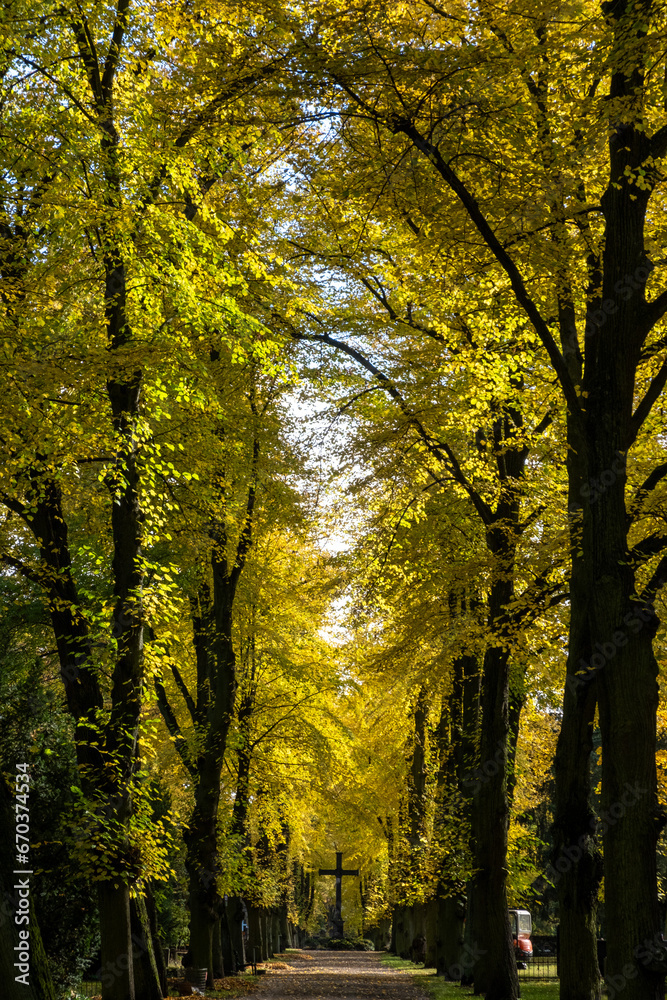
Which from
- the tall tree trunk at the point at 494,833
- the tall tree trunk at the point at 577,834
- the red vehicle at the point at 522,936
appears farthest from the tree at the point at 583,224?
the red vehicle at the point at 522,936

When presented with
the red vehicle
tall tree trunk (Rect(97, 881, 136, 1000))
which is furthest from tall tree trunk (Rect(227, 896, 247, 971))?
tall tree trunk (Rect(97, 881, 136, 1000))

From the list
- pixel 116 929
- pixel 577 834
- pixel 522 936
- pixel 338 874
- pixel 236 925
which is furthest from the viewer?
pixel 338 874

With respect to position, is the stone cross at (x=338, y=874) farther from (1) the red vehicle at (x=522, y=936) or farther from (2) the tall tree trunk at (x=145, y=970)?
(2) the tall tree trunk at (x=145, y=970)

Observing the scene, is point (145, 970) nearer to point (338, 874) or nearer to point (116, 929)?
point (116, 929)

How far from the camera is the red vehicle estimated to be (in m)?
31.9

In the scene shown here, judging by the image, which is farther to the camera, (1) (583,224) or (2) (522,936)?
(2) (522,936)

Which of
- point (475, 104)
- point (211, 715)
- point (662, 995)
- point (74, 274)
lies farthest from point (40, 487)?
point (211, 715)

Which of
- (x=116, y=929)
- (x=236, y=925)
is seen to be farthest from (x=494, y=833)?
(x=236, y=925)

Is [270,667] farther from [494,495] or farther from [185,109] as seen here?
[185,109]

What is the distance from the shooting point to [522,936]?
35031mm

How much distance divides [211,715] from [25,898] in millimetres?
11220

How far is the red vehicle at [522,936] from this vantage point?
105 feet

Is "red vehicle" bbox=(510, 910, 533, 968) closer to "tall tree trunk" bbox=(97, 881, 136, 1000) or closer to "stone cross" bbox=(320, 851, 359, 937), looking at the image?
"stone cross" bbox=(320, 851, 359, 937)

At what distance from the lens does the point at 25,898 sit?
20.7ft
